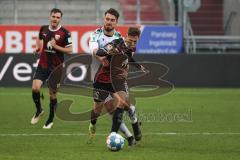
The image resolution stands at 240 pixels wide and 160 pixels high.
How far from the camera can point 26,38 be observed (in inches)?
1095

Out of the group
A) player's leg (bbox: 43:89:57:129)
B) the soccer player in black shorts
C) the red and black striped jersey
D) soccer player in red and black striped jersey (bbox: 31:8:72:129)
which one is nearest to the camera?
the soccer player in black shorts

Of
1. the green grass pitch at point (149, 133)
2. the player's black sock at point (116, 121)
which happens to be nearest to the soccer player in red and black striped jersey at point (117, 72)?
the player's black sock at point (116, 121)

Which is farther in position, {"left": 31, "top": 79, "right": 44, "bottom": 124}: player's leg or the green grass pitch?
{"left": 31, "top": 79, "right": 44, "bottom": 124}: player's leg

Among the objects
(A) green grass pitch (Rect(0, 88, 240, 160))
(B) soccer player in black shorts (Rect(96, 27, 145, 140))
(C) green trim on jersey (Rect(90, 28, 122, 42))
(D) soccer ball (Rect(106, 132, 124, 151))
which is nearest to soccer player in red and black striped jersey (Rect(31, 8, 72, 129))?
(A) green grass pitch (Rect(0, 88, 240, 160))

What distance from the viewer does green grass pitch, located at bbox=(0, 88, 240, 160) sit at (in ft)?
33.8

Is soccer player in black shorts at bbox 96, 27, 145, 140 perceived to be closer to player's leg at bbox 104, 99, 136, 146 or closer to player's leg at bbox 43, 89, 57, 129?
player's leg at bbox 104, 99, 136, 146

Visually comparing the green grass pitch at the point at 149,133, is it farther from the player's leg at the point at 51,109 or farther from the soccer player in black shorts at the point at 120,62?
the soccer player in black shorts at the point at 120,62

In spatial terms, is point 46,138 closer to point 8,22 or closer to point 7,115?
point 7,115

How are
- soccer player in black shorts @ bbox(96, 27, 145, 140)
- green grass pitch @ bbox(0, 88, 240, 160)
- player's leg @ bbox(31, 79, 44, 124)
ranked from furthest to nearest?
player's leg @ bbox(31, 79, 44, 124)
soccer player in black shorts @ bbox(96, 27, 145, 140)
green grass pitch @ bbox(0, 88, 240, 160)

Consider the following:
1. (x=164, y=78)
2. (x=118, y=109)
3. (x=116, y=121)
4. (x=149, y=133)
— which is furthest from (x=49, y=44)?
(x=164, y=78)

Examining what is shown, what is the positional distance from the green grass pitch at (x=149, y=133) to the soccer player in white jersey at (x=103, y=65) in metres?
0.44

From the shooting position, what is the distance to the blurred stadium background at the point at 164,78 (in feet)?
36.5

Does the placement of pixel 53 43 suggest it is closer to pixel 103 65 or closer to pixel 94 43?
pixel 103 65

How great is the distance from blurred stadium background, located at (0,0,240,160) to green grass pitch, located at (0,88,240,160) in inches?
0.6
